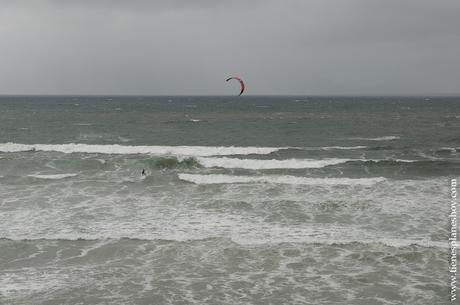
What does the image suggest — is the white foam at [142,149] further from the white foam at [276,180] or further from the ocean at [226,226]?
the white foam at [276,180]

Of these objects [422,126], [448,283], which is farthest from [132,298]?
[422,126]

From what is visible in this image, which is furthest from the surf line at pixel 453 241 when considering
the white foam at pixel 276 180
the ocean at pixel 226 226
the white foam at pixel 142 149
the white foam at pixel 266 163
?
the white foam at pixel 142 149

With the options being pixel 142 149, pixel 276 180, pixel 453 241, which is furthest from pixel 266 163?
pixel 453 241

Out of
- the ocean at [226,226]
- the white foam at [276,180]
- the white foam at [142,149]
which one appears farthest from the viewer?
the white foam at [142,149]

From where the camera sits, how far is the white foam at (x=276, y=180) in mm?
23812

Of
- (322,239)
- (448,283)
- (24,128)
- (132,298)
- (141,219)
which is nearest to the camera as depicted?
(132,298)

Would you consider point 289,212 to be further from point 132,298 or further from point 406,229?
point 132,298

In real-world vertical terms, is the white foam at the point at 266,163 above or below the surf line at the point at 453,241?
Answer: above

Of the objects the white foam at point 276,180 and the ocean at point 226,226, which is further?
the white foam at point 276,180

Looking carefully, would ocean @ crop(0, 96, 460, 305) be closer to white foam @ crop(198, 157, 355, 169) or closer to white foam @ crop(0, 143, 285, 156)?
white foam @ crop(198, 157, 355, 169)

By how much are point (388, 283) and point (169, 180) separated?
15194 millimetres

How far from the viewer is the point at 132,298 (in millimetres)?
11055

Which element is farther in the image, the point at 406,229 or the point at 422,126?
the point at 422,126

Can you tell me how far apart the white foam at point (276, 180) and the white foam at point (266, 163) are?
330cm
